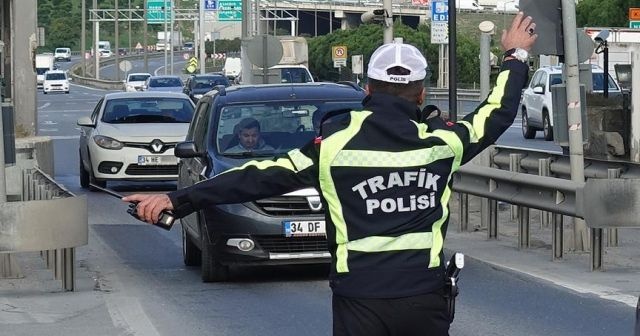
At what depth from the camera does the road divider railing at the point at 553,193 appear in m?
12.4

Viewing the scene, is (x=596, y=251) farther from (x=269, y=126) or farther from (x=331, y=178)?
(x=331, y=178)

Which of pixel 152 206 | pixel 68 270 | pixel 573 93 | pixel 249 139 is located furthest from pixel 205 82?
pixel 152 206

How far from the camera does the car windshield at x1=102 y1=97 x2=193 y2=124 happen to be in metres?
23.4

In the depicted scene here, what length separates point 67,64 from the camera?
156250 millimetres

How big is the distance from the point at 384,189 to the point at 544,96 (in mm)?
30024

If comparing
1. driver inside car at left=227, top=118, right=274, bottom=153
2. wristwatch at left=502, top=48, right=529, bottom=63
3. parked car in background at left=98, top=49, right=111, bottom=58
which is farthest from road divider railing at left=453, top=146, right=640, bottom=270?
parked car in background at left=98, top=49, right=111, bottom=58

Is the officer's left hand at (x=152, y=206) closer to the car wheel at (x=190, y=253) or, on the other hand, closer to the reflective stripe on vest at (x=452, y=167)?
the reflective stripe on vest at (x=452, y=167)

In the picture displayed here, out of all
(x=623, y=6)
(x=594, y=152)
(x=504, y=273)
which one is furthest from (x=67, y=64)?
(x=504, y=273)

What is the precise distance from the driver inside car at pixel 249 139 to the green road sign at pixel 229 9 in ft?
239

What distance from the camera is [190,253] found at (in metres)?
13.6

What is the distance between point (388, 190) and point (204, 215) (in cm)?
719

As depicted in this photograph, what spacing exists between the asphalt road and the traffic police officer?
15.6 ft

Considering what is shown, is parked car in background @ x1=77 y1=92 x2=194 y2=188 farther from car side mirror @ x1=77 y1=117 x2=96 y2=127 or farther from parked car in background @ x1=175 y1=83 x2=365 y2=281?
parked car in background @ x1=175 y1=83 x2=365 y2=281

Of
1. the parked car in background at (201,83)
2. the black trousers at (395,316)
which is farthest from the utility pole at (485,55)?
the parked car in background at (201,83)
